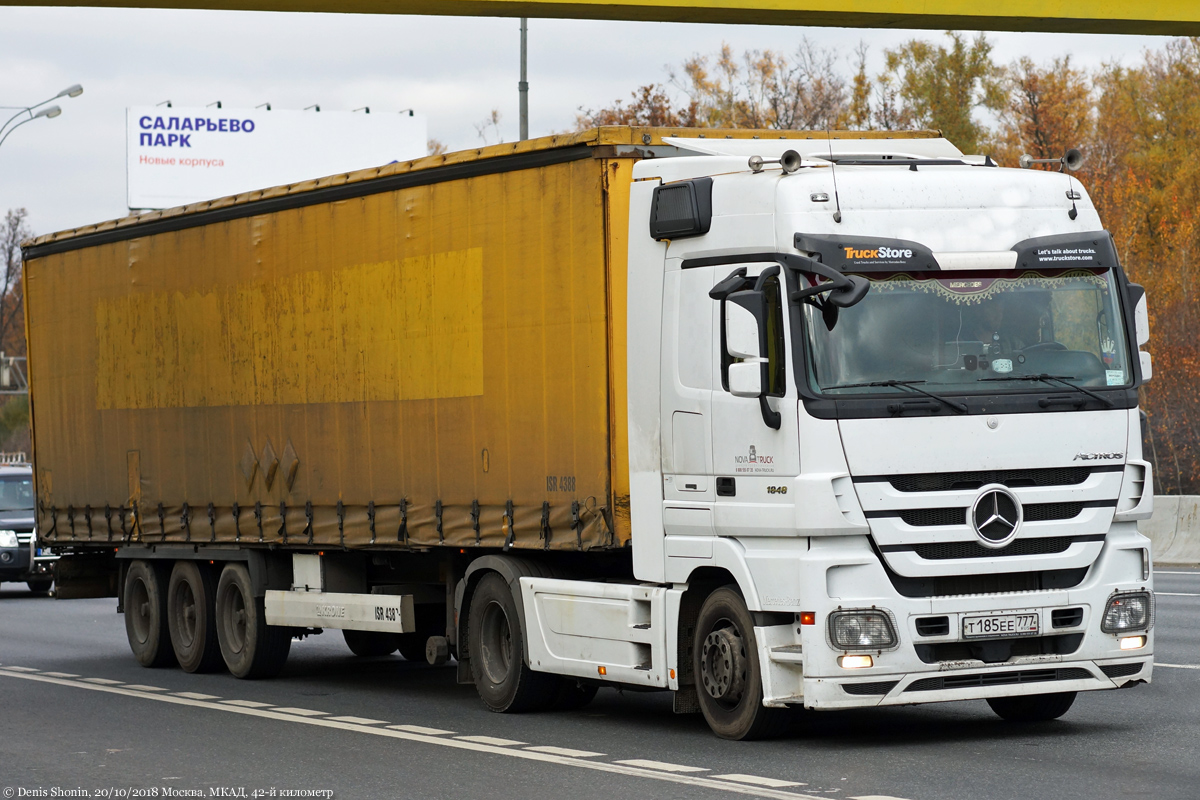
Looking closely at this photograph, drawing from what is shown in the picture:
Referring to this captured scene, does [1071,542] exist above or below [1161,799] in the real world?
above

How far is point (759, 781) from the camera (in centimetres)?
927

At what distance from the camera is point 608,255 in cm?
1164

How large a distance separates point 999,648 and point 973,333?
1.72m

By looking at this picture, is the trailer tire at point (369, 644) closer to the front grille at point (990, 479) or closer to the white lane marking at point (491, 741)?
the white lane marking at point (491, 741)

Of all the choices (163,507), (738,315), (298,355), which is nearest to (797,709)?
(738,315)

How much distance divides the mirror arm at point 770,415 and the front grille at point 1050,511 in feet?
4.75

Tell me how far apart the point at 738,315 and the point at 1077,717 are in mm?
3464

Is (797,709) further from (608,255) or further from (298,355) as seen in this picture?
(298,355)

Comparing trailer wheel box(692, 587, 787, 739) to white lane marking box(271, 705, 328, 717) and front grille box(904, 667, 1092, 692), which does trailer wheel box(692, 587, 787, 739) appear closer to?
front grille box(904, 667, 1092, 692)

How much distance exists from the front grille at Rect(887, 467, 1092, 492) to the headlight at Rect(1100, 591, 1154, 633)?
28.7 inches

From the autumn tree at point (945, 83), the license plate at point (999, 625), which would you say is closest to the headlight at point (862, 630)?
the license plate at point (999, 625)

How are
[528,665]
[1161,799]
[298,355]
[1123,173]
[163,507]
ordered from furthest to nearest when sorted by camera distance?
1. [1123,173]
2. [163,507]
3. [298,355]
4. [528,665]
5. [1161,799]

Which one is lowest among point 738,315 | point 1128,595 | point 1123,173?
point 1128,595

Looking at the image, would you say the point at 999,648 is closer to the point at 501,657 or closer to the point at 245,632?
the point at 501,657
